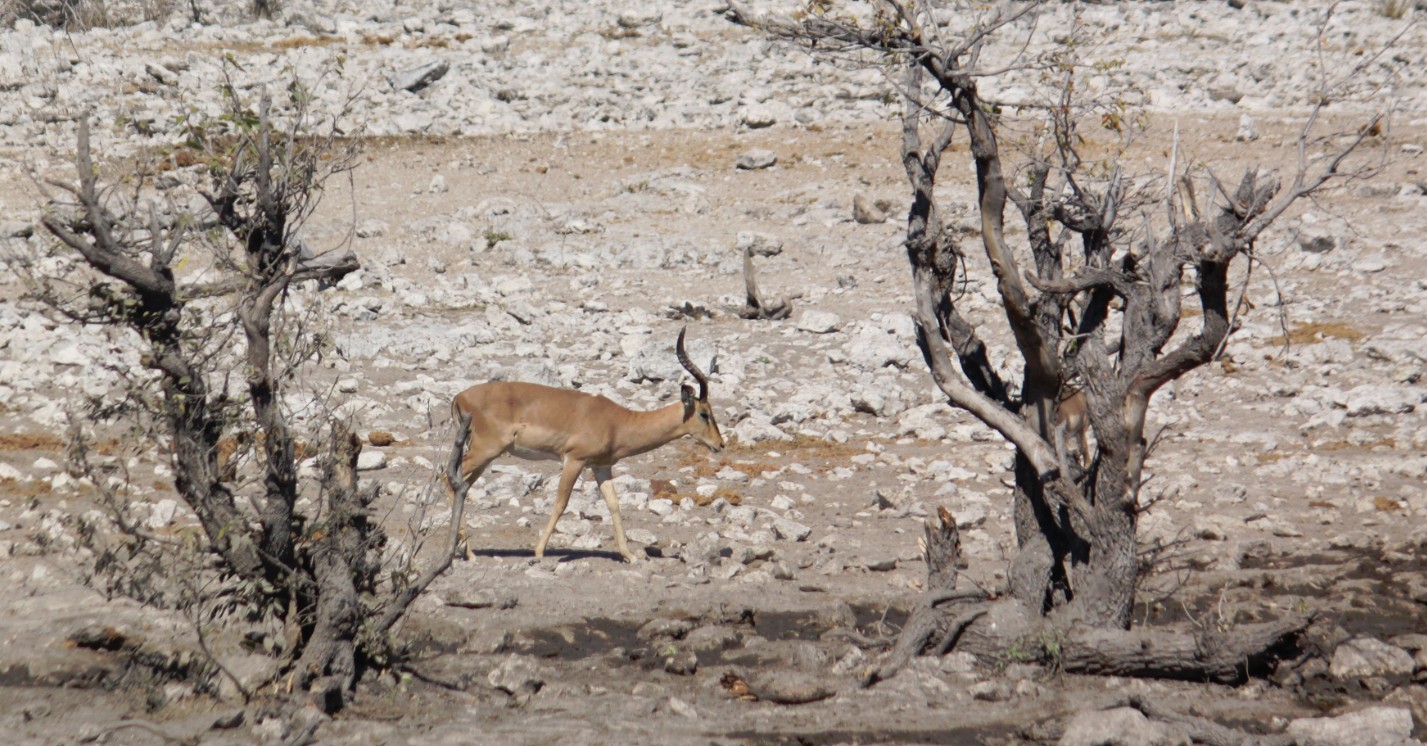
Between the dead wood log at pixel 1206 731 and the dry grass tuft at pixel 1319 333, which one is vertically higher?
the dry grass tuft at pixel 1319 333

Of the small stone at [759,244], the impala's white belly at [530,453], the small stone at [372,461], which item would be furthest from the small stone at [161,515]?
the small stone at [759,244]

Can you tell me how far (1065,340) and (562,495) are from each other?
4.93 metres

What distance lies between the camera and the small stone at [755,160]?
23.6 meters

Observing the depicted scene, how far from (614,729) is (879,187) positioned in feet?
53.1

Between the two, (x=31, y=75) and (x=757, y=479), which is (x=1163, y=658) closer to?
(x=757, y=479)

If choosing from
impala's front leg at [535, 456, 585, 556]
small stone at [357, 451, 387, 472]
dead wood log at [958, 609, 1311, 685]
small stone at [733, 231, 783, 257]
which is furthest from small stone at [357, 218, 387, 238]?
dead wood log at [958, 609, 1311, 685]

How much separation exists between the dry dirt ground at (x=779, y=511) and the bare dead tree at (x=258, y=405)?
504 millimetres

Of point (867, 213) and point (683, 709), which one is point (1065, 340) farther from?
point (867, 213)

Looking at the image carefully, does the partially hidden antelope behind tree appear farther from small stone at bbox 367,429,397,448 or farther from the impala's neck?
small stone at bbox 367,429,397,448

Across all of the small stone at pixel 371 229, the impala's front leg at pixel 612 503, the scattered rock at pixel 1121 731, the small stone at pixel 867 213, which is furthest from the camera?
the small stone at pixel 867 213

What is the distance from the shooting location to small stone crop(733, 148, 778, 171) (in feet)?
77.5

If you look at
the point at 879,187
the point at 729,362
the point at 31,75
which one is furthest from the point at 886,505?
the point at 31,75

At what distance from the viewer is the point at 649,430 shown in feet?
41.7

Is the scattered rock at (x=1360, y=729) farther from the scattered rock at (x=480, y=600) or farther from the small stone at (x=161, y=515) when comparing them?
the small stone at (x=161, y=515)
